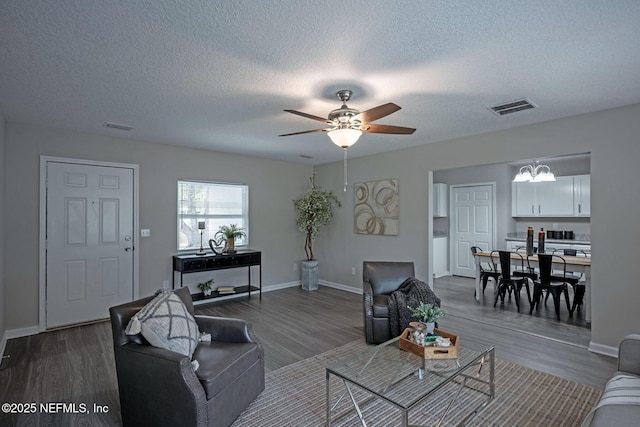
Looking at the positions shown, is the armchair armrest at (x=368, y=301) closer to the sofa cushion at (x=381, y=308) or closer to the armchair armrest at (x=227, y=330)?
the sofa cushion at (x=381, y=308)

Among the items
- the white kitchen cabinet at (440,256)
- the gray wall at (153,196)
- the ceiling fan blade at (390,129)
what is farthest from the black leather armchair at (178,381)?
the white kitchen cabinet at (440,256)

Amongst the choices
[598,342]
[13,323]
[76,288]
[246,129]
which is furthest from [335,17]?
[13,323]

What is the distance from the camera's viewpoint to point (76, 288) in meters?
4.25

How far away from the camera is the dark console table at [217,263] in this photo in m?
4.83

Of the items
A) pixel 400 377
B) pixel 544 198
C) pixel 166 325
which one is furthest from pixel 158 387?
pixel 544 198

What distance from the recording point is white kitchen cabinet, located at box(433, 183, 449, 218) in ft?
24.7

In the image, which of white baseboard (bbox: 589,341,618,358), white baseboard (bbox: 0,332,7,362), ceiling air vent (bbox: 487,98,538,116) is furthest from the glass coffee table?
white baseboard (bbox: 0,332,7,362)

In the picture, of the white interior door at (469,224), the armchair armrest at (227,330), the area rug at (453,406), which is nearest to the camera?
the area rug at (453,406)

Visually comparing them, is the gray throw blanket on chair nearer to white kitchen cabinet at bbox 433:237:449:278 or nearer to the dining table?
the dining table

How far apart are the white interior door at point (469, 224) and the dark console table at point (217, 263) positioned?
14.8ft

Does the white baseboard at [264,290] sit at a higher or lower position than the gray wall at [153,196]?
lower

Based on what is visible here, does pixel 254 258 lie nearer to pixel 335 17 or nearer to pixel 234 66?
pixel 234 66

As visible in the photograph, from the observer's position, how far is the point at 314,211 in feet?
20.4

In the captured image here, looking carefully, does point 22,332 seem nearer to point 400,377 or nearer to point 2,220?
point 2,220
